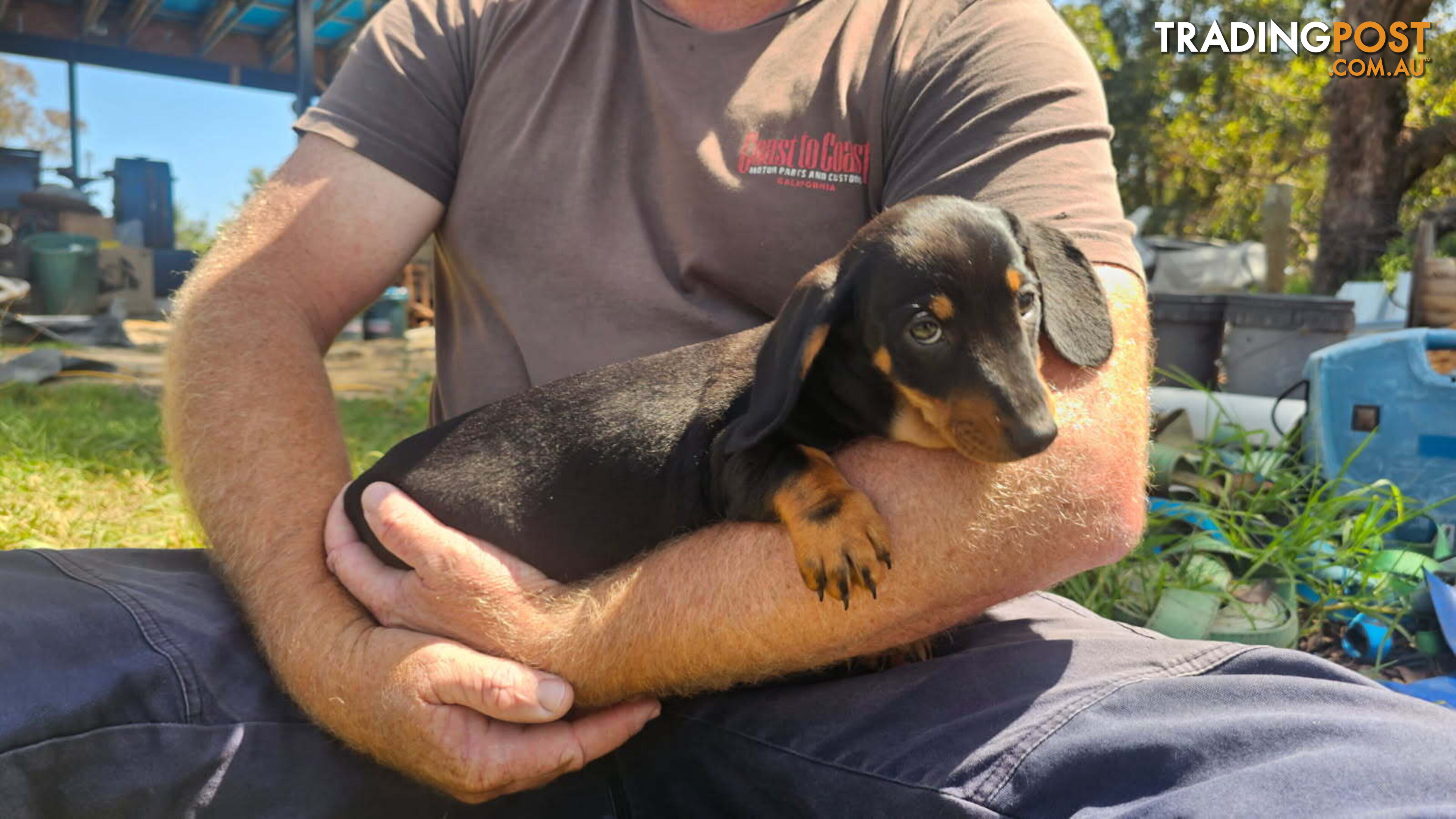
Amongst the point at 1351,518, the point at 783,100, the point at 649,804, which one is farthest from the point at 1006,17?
the point at 1351,518

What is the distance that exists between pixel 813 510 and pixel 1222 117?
23989 millimetres

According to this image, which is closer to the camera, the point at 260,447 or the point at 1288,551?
the point at 260,447

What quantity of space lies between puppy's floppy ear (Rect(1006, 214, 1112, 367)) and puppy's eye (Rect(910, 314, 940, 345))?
22 centimetres

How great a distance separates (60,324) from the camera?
9.86 m

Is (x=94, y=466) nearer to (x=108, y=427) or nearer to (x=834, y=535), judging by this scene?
(x=108, y=427)

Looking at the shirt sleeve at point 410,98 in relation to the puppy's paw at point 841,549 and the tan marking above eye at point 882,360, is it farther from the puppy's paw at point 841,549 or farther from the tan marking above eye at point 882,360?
the puppy's paw at point 841,549

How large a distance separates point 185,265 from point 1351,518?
15.2 metres

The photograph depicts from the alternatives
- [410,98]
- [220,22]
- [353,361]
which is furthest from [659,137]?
[220,22]

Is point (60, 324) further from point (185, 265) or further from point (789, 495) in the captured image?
point (789, 495)

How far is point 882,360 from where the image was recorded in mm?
1694

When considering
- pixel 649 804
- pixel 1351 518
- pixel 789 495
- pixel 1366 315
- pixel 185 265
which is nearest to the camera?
pixel 789 495

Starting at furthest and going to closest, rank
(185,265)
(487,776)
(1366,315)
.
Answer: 1. (185,265)
2. (1366,315)
3. (487,776)

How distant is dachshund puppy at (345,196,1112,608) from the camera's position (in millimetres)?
1584

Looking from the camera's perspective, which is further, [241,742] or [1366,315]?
[1366,315]
